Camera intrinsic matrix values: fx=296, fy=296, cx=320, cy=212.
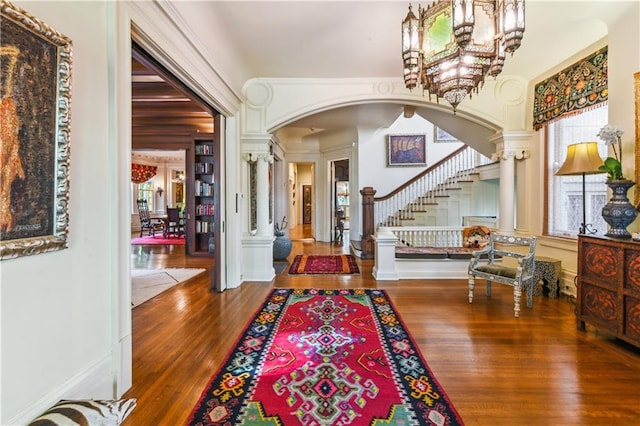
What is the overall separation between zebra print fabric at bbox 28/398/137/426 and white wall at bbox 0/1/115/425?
15 cm

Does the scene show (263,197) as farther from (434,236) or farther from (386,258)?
(434,236)

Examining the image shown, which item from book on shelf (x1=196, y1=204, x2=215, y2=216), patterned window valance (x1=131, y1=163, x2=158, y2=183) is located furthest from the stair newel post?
Answer: patterned window valance (x1=131, y1=163, x2=158, y2=183)

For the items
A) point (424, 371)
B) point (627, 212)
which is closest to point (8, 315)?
point (424, 371)

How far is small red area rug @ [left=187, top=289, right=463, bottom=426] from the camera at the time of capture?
165cm

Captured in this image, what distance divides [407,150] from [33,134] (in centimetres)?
767

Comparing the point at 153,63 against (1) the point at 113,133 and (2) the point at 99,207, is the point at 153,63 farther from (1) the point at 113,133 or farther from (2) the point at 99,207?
(2) the point at 99,207

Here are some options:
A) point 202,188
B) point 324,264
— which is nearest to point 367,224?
point 324,264

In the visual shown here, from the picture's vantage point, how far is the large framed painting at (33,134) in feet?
3.92

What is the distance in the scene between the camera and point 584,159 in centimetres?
302

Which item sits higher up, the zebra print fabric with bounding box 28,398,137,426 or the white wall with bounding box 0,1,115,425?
the white wall with bounding box 0,1,115,425

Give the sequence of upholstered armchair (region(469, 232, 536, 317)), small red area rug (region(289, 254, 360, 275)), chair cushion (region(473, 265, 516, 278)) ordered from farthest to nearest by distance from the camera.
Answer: small red area rug (region(289, 254, 360, 275)) → chair cushion (region(473, 265, 516, 278)) → upholstered armchair (region(469, 232, 536, 317))

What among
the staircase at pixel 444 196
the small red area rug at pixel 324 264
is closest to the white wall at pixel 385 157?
the staircase at pixel 444 196

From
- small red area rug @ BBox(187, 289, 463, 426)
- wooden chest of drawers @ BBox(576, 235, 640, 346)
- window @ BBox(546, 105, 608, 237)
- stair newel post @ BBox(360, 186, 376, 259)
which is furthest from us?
stair newel post @ BBox(360, 186, 376, 259)

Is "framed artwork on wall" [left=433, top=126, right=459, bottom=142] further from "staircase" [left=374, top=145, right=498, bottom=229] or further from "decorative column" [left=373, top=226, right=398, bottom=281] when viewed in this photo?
"decorative column" [left=373, top=226, right=398, bottom=281]
